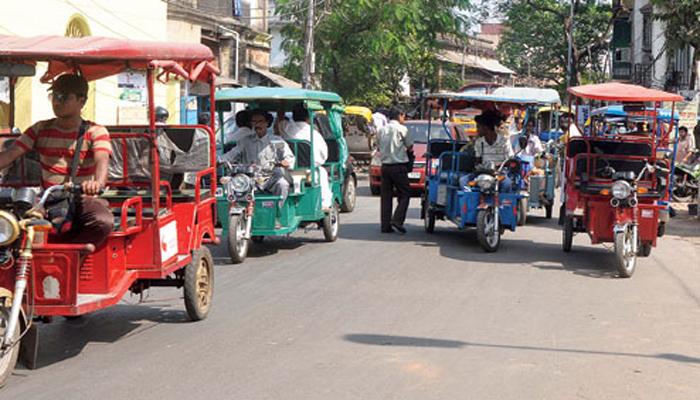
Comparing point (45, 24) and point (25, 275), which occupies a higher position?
point (45, 24)

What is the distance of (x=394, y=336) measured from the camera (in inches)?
325

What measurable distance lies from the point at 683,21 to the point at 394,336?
1372 cm

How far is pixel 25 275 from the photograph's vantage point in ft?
20.9

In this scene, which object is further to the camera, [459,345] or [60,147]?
[459,345]

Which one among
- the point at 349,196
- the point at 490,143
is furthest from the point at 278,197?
the point at 349,196

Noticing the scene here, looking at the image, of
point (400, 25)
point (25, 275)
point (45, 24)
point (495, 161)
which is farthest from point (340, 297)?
point (400, 25)

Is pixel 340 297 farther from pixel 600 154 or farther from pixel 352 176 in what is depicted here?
pixel 352 176

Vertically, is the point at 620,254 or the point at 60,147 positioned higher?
the point at 60,147

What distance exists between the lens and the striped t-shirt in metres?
7.43

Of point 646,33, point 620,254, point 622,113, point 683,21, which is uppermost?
point 646,33

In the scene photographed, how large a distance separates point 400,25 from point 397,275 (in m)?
25.7

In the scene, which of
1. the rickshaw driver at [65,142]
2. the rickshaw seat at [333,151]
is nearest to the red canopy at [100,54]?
the rickshaw driver at [65,142]

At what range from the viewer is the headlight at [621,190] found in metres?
12.3

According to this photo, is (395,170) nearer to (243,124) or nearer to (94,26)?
(243,124)
